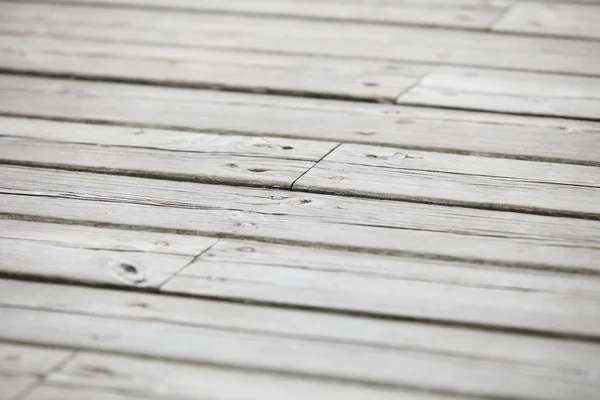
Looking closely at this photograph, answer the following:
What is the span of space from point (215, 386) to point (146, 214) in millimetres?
497

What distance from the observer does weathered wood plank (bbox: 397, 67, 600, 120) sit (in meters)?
2.01

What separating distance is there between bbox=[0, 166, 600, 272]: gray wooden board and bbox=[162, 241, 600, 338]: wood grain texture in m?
0.05

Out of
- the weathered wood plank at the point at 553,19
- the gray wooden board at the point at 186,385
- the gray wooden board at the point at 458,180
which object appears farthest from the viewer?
the weathered wood plank at the point at 553,19

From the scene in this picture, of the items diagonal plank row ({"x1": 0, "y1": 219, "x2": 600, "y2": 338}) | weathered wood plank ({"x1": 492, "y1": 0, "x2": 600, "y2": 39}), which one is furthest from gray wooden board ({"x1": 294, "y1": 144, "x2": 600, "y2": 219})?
weathered wood plank ({"x1": 492, "y1": 0, "x2": 600, "y2": 39})

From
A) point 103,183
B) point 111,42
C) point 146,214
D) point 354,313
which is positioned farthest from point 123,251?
point 111,42

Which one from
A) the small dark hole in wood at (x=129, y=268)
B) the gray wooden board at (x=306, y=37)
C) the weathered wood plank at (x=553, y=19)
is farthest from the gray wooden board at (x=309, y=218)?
the weathered wood plank at (x=553, y=19)

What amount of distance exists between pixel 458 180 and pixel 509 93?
45 cm

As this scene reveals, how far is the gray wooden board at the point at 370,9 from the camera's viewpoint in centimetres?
256

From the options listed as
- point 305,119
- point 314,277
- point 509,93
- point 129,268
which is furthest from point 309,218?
point 509,93

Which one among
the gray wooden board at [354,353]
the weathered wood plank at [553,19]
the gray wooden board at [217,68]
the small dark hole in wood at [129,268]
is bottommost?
the gray wooden board at [354,353]

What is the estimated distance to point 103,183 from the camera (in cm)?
175

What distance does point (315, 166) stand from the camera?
69.9 inches

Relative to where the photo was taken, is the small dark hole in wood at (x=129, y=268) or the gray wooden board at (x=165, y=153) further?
the gray wooden board at (x=165, y=153)

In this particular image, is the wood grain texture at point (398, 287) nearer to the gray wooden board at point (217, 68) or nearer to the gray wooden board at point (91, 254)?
the gray wooden board at point (91, 254)
